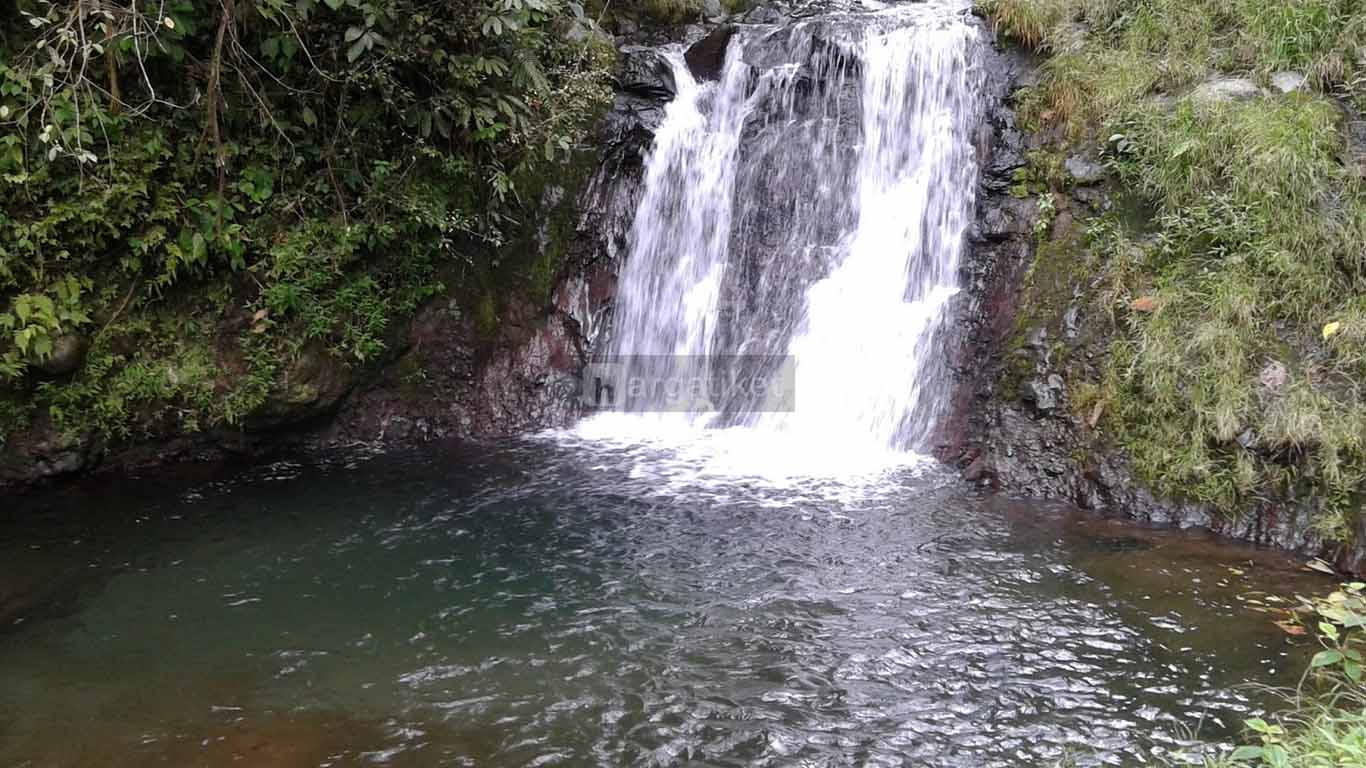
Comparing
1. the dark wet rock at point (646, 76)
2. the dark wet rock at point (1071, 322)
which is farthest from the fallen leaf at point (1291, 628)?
the dark wet rock at point (646, 76)

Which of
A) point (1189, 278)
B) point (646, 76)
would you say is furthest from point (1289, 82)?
point (646, 76)

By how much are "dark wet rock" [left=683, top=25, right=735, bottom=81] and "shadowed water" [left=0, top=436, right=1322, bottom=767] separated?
16.6ft

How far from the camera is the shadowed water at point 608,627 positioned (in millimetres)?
4211

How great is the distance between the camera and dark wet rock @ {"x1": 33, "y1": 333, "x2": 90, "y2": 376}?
6.78 m

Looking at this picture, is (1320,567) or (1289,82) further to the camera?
(1289,82)

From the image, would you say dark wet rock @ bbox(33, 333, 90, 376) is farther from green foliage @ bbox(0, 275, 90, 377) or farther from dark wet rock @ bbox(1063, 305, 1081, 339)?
dark wet rock @ bbox(1063, 305, 1081, 339)

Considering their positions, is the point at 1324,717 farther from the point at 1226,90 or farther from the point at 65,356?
the point at 65,356

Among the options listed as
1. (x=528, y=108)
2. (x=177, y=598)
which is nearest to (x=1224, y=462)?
(x=528, y=108)

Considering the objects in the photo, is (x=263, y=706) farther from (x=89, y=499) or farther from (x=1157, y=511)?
(x=1157, y=511)

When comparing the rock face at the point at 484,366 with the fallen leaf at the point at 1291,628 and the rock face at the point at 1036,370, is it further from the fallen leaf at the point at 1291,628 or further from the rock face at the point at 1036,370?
the fallen leaf at the point at 1291,628

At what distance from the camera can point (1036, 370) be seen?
7.48 meters

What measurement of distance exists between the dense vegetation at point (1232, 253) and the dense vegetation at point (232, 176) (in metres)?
4.88

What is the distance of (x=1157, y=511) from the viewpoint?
6.55 m

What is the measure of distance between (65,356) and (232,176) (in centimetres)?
189
